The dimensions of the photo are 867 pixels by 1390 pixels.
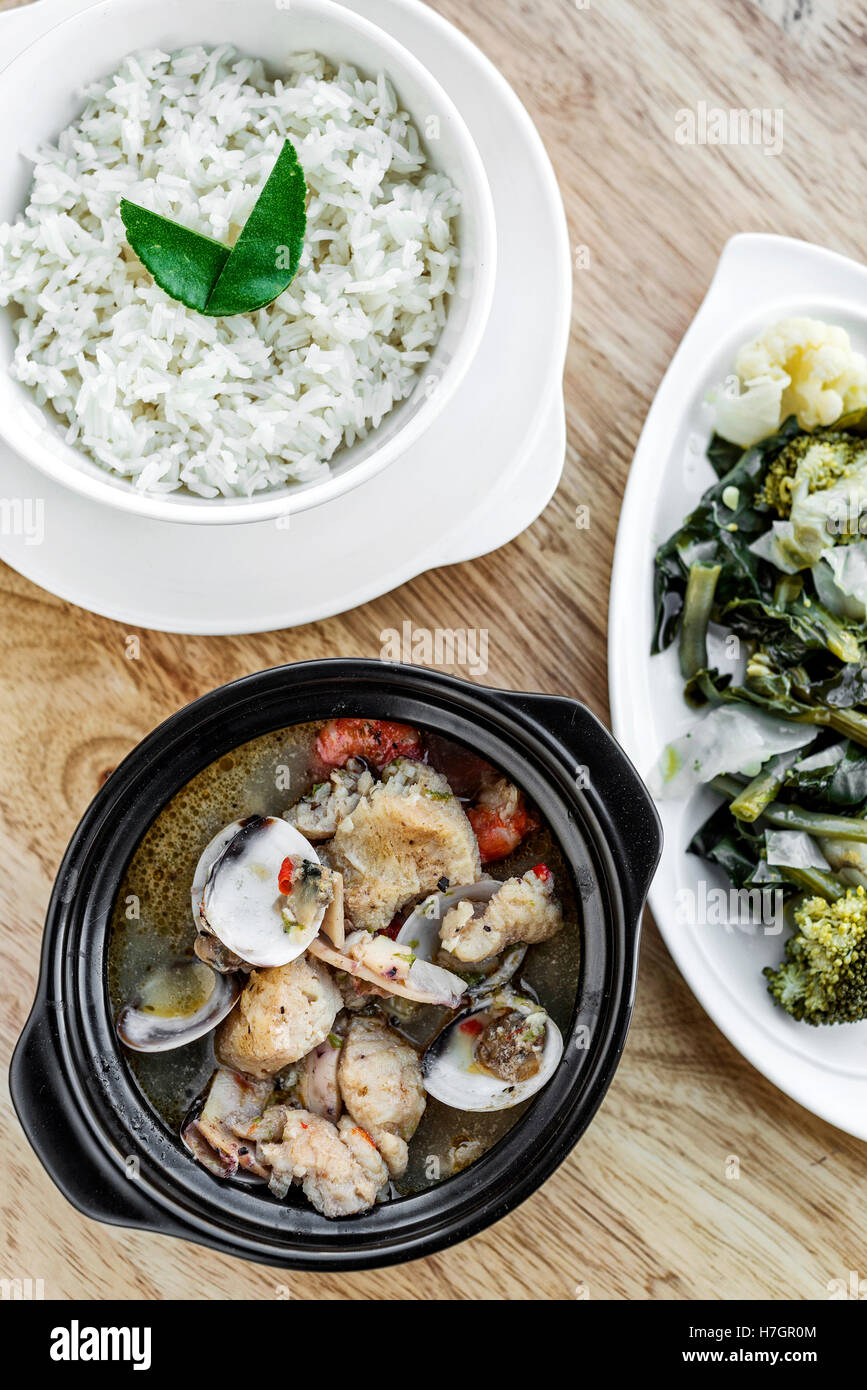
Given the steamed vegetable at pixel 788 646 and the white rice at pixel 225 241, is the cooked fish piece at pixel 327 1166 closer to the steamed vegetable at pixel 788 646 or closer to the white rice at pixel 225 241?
the steamed vegetable at pixel 788 646

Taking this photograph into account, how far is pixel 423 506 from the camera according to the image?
1595mm

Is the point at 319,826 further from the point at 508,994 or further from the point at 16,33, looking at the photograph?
the point at 16,33

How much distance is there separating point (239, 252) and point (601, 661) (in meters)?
0.84

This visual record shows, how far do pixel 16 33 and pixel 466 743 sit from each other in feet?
3.73

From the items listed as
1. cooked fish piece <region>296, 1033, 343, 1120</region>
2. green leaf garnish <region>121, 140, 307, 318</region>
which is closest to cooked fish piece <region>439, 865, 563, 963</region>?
cooked fish piece <region>296, 1033, 343, 1120</region>

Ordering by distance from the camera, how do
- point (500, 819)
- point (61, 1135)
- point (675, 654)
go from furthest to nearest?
point (675, 654)
point (500, 819)
point (61, 1135)

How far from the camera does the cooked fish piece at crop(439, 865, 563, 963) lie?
147cm

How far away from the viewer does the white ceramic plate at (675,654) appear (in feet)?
5.59

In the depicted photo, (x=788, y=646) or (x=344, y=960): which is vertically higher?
(x=788, y=646)

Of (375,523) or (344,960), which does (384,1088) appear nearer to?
(344,960)

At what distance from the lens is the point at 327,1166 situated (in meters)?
1.43

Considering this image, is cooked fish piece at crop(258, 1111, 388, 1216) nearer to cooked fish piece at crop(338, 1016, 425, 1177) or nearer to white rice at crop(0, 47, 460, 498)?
cooked fish piece at crop(338, 1016, 425, 1177)

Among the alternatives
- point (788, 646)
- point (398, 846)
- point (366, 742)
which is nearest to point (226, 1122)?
point (398, 846)

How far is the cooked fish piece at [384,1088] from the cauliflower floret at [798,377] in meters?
1.10
